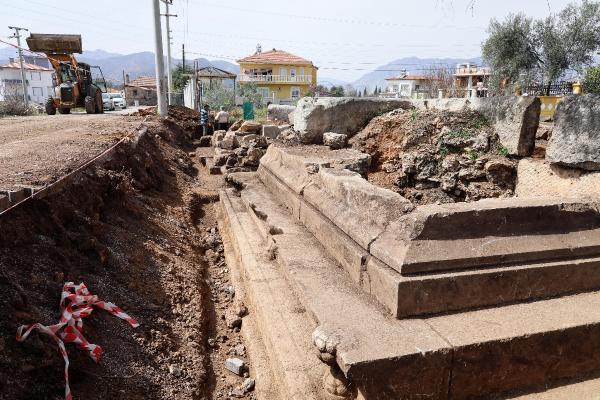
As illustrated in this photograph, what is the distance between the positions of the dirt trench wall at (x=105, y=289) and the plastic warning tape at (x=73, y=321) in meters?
0.04

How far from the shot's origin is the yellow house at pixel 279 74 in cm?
4978

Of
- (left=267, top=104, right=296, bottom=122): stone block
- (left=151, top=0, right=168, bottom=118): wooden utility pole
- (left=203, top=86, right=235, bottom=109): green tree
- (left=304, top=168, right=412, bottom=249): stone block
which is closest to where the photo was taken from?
(left=304, top=168, right=412, bottom=249): stone block

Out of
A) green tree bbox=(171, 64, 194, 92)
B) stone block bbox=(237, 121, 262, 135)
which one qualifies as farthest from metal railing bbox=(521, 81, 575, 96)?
green tree bbox=(171, 64, 194, 92)

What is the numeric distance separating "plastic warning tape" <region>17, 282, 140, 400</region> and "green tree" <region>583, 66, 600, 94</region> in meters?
18.9

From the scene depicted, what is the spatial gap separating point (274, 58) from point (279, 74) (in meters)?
2.42

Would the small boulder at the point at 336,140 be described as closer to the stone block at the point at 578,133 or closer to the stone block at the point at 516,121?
the stone block at the point at 516,121

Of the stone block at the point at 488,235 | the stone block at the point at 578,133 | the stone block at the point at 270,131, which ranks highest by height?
the stone block at the point at 578,133

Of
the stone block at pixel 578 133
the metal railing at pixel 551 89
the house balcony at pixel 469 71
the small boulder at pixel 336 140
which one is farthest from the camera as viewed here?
the house balcony at pixel 469 71

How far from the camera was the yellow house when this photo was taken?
4978 centimetres

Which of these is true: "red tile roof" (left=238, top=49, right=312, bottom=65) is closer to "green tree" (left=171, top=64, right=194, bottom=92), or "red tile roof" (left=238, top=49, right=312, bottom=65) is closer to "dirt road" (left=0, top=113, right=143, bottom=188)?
"green tree" (left=171, top=64, right=194, bottom=92)

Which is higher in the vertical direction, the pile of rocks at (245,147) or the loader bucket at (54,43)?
the loader bucket at (54,43)

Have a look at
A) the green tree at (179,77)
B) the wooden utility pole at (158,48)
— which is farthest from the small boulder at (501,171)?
the green tree at (179,77)

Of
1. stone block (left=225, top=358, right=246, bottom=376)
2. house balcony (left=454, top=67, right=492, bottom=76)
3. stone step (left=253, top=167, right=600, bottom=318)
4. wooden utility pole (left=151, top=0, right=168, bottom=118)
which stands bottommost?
stone block (left=225, top=358, right=246, bottom=376)

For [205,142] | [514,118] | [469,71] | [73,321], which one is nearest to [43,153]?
[73,321]
